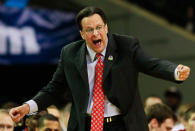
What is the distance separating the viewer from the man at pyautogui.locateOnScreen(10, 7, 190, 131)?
11.0ft

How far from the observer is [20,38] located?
8.89 meters

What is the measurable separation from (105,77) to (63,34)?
6187mm

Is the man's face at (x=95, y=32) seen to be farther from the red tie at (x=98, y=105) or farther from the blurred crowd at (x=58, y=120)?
the blurred crowd at (x=58, y=120)

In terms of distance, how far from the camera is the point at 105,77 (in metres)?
3.40

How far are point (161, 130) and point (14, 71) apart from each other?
5.12m

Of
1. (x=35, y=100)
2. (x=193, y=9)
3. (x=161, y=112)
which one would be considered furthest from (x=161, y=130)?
(x=193, y=9)

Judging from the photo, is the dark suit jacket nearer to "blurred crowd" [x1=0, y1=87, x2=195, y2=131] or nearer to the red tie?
the red tie

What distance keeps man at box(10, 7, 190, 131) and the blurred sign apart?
5325 millimetres

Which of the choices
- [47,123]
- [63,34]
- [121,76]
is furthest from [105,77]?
[63,34]

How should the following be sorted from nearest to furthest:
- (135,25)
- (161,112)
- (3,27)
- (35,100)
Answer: (35,100), (161,112), (3,27), (135,25)

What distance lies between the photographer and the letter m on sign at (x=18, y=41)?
869 cm

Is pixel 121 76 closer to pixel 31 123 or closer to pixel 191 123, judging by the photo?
pixel 31 123

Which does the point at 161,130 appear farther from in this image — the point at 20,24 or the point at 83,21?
the point at 20,24

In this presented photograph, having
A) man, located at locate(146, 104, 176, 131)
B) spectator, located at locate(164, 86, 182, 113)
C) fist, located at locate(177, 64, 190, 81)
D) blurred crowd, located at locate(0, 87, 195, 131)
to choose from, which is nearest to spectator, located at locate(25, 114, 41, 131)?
blurred crowd, located at locate(0, 87, 195, 131)
